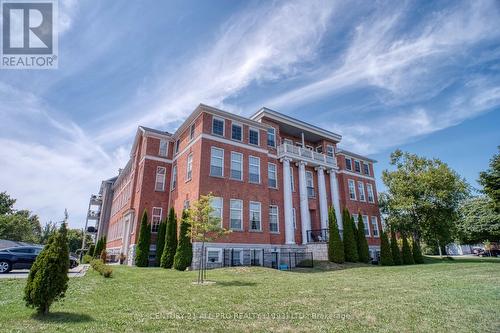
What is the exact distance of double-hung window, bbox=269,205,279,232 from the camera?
75.2ft

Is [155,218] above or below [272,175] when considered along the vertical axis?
below

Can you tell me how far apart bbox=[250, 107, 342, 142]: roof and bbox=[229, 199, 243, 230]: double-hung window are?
8607 mm

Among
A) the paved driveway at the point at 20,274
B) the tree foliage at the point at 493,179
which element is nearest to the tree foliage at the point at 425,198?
the tree foliage at the point at 493,179

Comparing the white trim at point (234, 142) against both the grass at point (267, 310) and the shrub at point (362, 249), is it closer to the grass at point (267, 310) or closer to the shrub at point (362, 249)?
the shrub at point (362, 249)

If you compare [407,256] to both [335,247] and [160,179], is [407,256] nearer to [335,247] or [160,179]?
[335,247]

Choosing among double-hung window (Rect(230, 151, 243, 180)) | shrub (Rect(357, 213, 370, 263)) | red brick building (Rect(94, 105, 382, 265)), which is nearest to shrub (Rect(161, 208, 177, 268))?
red brick building (Rect(94, 105, 382, 265))

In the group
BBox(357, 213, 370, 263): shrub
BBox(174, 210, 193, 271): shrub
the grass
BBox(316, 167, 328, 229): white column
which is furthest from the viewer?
BBox(316, 167, 328, 229): white column

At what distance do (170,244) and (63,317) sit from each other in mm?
14298

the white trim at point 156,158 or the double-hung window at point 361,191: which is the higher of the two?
the white trim at point 156,158

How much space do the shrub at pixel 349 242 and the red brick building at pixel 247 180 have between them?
7.17 ft

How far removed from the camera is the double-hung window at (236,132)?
22.8 m

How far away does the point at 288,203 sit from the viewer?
23.8 metres

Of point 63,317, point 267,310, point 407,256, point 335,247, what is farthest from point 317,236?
point 63,317

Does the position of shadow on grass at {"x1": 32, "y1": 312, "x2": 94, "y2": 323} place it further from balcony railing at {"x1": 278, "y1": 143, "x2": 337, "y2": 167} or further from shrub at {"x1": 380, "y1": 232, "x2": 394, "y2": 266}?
shrub at {"x1": 380, "y1": 232, "x2": 394, "y2": 266}
